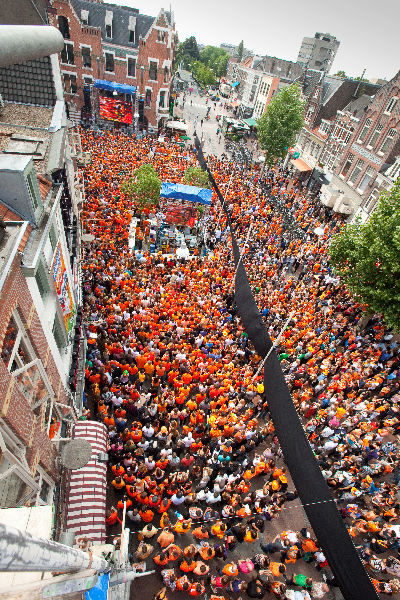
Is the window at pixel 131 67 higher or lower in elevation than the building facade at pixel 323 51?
lower

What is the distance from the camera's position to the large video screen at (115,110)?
123 ft

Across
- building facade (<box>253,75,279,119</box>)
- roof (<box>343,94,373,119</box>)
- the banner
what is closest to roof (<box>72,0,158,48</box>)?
building facade (<box>253,75,279,119</box>)

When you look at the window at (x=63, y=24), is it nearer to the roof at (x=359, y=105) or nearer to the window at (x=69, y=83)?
the window at (x=69, y=83)

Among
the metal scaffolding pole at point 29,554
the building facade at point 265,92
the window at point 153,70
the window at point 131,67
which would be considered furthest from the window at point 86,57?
the metal scaffolding pole at point 29,554

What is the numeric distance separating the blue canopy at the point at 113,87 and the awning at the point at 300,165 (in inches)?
823

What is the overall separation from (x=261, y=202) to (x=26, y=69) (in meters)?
21.3

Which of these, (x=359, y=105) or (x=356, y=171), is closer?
(x=356, y=171)

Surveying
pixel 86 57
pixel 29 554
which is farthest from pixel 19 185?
Result: pixel 86 57

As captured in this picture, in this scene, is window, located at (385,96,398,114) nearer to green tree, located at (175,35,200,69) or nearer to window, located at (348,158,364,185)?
window, located at (348,158,364,185)

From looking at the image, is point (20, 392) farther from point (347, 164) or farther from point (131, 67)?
point (131, 67)

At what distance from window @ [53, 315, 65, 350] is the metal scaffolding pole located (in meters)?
7.32

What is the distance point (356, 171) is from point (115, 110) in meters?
27.3

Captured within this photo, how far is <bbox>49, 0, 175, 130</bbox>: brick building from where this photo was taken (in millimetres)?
35500

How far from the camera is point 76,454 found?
7586 mm
